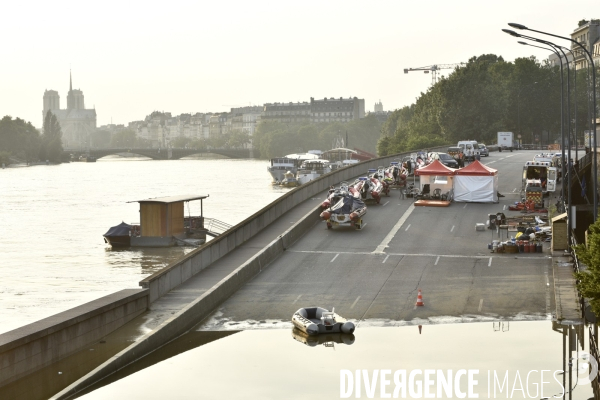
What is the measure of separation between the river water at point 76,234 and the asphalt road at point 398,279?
9.58m

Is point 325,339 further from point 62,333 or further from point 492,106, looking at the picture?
point 492,106

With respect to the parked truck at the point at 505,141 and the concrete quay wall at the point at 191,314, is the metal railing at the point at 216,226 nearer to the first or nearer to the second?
the concrete quay wall at the point at 191,314

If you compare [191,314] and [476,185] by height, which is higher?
[476,185]

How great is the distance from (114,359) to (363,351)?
7550mm

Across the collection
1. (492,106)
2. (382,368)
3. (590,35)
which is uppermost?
(590,35)

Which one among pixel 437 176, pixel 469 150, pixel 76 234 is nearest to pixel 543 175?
pixel 437 176

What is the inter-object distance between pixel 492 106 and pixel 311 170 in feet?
107

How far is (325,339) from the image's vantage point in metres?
30.9

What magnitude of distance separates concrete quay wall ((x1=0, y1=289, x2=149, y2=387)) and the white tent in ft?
99.6

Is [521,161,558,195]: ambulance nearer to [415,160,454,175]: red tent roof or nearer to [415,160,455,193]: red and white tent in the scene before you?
[415,160,455,193]: red and white tent

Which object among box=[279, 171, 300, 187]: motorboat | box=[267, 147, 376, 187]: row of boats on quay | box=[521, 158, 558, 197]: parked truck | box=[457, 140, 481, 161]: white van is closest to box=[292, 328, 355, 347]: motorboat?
box=[521, 158, 558, 197]: parked truck

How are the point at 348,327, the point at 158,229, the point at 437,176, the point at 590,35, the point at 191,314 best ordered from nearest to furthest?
the point at 348,327
the point at 191,314
the point at 437,176
the point at 158,229
the point at 590,35

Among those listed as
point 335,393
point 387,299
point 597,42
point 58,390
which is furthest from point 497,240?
point 597,42

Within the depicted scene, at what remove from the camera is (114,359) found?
26922 millimetres
